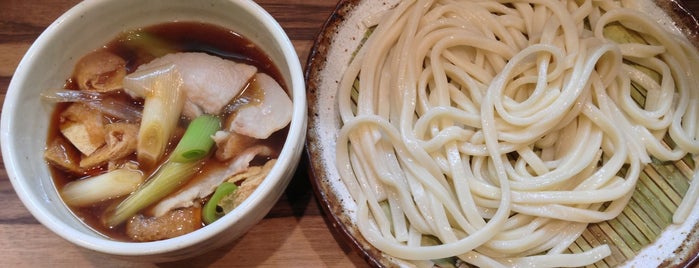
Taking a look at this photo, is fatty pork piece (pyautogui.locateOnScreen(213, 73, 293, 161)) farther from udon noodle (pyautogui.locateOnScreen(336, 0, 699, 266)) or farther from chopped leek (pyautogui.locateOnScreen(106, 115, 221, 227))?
udon noodle (pyautogui.locateOnScreen(336, 0, 699, 266))

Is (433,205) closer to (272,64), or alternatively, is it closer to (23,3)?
(272,64)

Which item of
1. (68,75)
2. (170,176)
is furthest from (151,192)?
(68,75)

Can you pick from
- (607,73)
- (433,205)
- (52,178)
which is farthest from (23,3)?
(607,73)

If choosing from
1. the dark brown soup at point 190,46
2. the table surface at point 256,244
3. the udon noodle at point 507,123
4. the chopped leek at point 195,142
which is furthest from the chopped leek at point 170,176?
the udon noodle at point 507,123

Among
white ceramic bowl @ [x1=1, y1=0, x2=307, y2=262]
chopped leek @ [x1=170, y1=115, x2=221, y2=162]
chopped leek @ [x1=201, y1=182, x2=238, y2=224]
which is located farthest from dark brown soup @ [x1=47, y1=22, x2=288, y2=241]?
chopped leek @ [x1=201, y1=182, x2=238, y2=224]

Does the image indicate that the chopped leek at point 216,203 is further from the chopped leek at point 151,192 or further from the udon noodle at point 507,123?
the udon noodle at point 507,123

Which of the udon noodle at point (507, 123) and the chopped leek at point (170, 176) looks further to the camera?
the udon noodle at point (507, 123)

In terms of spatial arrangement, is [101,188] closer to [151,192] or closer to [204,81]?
[151,192]
